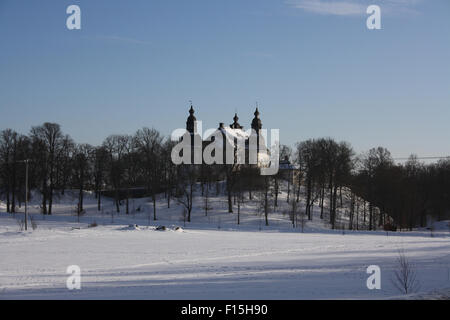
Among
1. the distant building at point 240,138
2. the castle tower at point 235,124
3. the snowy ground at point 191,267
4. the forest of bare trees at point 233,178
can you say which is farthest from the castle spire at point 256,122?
→ the snowy ground at point 191,267

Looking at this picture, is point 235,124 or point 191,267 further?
point 235,124

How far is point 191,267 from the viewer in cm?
2033

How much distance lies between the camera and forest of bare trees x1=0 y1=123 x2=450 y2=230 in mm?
58656

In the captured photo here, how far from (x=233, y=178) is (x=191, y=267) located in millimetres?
44301

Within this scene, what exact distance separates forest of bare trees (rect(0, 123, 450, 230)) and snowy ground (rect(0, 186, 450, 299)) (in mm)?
22670

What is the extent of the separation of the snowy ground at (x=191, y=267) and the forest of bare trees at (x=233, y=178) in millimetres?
22670

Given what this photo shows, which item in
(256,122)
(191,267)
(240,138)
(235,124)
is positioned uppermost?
Answer: (235,124)

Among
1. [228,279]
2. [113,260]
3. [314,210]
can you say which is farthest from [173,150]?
[228,279]

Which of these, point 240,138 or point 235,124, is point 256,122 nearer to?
point 240,138

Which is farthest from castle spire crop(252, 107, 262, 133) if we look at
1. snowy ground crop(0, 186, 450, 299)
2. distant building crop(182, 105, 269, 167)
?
snowy ground crop(0, 186, 450, 299)

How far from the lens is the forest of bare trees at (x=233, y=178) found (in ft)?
192

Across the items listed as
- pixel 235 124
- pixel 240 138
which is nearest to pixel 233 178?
pixel 240 138

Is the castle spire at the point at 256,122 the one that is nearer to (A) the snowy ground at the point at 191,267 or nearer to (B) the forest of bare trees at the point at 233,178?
(B) the forest of bare trees at the point at 233,178

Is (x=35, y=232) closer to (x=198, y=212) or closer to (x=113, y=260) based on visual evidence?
(x=113, y=260)
